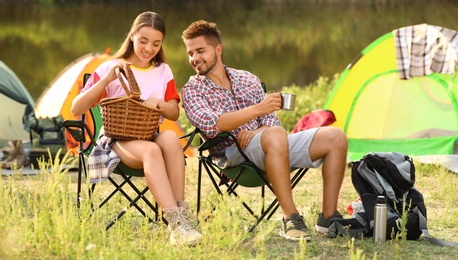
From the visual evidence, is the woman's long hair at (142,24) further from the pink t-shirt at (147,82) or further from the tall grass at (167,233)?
the tall grass at (167,233)

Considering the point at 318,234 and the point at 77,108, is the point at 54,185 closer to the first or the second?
the point at 77,108

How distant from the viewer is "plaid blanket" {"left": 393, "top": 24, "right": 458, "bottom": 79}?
558 cm

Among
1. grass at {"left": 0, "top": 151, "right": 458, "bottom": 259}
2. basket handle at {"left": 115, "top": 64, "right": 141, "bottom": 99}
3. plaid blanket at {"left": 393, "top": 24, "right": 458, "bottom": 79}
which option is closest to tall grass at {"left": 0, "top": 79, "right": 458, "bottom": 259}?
grass at {"left": 0, "top": 151, "right": 458, "bottom": 259}

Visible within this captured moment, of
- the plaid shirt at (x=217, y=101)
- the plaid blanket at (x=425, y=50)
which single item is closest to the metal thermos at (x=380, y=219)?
the plaid shirt at (x=217, y=101)

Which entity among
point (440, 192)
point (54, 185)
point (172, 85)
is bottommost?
point (440, 192)

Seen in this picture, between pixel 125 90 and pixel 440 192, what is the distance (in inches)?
79.0

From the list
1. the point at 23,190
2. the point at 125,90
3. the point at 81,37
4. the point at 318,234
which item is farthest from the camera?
the point at 81,37

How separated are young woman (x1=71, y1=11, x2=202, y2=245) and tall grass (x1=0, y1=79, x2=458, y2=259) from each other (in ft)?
0.39

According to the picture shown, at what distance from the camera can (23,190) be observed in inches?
173

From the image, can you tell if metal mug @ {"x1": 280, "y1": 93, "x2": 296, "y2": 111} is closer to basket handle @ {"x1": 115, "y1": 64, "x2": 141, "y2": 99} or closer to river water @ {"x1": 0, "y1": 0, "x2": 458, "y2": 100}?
basket handle @ {"x1": 115, "y1": 64, "x2": 141, "y2": 99}

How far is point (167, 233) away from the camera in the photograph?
3.37 meters

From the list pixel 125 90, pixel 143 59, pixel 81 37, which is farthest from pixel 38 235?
pixel 81 37

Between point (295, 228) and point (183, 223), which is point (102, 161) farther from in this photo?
point (295, 228)

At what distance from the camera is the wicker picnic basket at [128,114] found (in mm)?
3363
